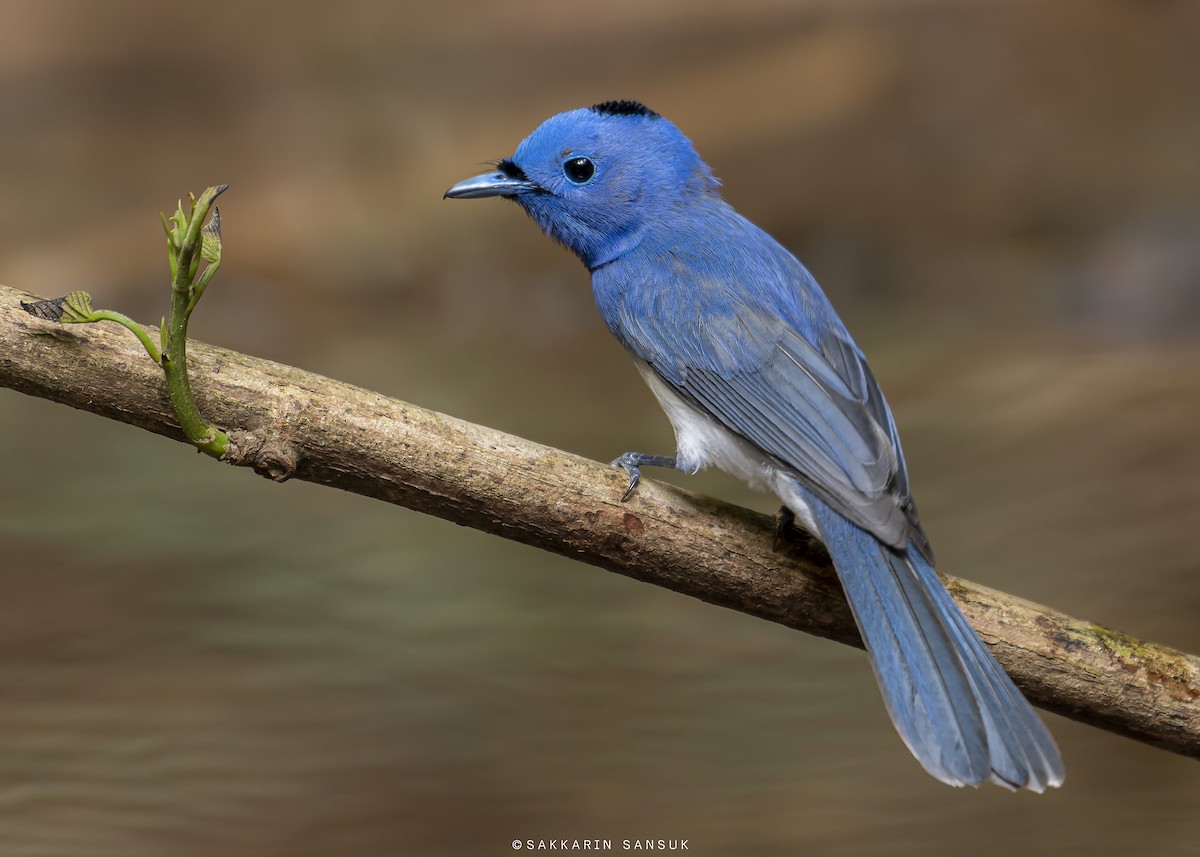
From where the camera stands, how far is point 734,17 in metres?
8.23

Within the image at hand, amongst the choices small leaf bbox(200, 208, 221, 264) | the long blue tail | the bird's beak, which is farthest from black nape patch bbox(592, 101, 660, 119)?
small leaf bbox(200, 208, 221, 264)

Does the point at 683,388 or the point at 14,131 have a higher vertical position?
the point at 14,131

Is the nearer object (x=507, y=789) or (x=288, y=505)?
(x=507, y=789)

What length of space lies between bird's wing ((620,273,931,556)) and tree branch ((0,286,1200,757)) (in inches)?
6.7

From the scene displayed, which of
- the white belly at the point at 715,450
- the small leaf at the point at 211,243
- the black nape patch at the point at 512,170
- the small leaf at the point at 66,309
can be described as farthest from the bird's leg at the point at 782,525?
the small leaf at the point at 66,309

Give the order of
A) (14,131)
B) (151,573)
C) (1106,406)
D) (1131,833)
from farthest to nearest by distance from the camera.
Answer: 1. (14,131)
2. (1106,406)
3. (151,573)
4. (1131,833)

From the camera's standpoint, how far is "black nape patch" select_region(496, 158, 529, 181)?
3.53 meters

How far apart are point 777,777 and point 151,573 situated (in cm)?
226

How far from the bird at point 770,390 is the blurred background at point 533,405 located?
113 cm

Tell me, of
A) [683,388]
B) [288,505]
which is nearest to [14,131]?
[288,505]

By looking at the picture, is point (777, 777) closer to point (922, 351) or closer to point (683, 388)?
point (683, 388)

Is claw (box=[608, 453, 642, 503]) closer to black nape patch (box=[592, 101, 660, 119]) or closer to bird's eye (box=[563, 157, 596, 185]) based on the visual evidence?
bird's eye (box=[563, 157, 596, 185])

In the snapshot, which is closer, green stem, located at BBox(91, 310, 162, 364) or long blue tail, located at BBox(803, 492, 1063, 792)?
green stem, located at BBox(91, 310, 162, 364)

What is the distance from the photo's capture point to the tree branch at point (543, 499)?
2.50 m
